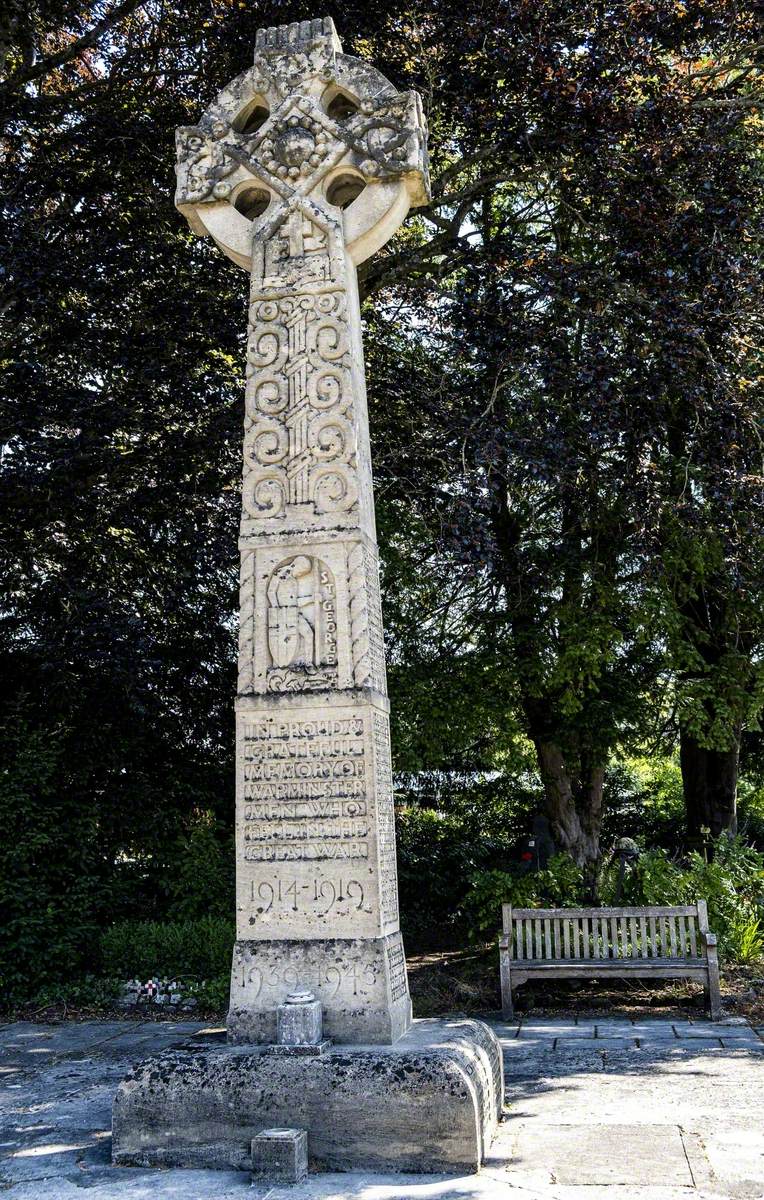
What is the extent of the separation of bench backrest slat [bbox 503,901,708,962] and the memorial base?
14.2 ft

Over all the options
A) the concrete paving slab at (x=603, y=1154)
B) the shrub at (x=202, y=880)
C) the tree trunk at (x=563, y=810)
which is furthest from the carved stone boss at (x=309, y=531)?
the tree trunk at (x=563, y=810)

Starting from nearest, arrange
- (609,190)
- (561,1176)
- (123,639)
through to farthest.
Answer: (561,1176) → (609,190) → (123,639)

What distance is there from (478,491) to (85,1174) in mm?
5595

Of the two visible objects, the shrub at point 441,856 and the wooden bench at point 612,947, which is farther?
the shrub at point 441,856

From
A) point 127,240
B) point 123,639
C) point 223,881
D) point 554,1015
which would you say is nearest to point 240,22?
point 127,240

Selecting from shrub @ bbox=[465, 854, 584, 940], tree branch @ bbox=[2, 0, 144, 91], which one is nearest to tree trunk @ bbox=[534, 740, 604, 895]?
shrub @ bbox=[465, 854, 584, 940]

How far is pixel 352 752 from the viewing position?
5.16m

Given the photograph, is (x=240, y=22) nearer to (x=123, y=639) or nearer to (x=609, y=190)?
(x=609, y=190)

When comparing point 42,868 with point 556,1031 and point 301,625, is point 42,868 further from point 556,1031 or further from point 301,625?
point 301,625

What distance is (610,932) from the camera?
914cm

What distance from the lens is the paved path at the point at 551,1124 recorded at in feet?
13.9

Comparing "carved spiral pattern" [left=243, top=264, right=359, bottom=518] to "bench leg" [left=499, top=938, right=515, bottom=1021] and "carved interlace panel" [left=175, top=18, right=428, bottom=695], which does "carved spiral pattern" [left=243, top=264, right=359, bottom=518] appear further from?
"bench leg" [left=499, top=938, right=515, bottom=1021]

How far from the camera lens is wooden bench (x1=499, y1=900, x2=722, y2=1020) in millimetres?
8633

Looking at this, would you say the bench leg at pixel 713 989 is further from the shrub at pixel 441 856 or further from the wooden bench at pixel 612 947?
the shrub at pixel 441 856
